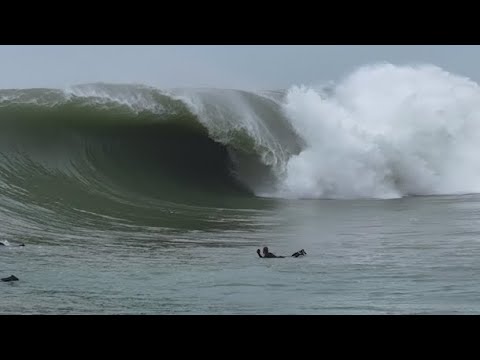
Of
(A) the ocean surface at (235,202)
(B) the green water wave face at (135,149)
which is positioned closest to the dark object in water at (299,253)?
(A) the ocean surface at (235,202)

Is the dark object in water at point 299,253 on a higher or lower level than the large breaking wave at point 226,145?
lower

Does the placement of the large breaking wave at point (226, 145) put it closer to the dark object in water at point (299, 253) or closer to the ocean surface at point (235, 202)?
the ocean surface at point (235, 202)

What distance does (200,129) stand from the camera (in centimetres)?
1540

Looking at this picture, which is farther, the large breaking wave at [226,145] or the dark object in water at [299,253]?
the large breaking wave at [226,145]

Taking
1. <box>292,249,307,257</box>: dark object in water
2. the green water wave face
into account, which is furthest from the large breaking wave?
<box>292,249,307,257</box>: dark object in water

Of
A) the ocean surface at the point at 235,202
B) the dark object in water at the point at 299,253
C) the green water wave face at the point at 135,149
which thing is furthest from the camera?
the green water wave face at the point at 135,149

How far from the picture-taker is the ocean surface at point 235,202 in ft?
23.3

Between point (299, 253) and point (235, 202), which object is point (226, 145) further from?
point (299, 253)

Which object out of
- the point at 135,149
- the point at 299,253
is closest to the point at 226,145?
the point at 135,149

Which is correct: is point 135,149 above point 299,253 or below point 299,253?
above

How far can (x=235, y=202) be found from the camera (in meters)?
13.2

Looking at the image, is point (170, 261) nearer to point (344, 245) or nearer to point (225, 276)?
point (225, 276)

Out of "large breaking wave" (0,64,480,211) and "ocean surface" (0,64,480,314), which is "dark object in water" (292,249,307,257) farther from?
"large breaking wave" (0,64,480,211)
